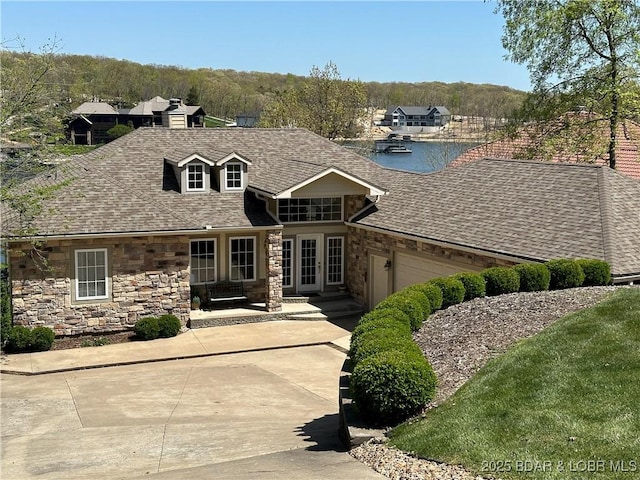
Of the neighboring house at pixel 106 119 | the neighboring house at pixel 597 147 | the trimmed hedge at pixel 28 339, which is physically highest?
the neighboring house at pixel 106 119

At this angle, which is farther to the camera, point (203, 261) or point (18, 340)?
point (203, 261)

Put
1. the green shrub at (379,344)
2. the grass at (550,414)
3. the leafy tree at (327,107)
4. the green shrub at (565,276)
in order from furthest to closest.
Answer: the leafy tree at (327,107)
the green shrub at (565,276)
the green shrub at (379,344)
the grass at (550,414)

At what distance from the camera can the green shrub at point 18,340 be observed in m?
20.1

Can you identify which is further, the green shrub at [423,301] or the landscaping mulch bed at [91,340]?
the landscaping mulch bed at [91,340]

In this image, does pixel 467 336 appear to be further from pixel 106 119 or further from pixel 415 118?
pixel 415 118

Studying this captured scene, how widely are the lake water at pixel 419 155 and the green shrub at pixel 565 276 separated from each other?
131 ft

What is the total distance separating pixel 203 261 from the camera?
952 inches

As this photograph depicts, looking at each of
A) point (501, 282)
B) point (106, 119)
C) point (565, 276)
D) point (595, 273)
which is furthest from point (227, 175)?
point (106, 119)

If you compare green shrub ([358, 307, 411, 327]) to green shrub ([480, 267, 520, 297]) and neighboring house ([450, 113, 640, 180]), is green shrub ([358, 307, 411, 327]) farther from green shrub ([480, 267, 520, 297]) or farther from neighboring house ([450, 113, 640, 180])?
neighboring house ([450, 113, 640, 180])

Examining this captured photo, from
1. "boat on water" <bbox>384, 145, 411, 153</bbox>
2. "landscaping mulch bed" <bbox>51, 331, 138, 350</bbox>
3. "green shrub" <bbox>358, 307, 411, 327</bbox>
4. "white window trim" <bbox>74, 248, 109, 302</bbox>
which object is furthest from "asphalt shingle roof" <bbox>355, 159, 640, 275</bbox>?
"boat on water" <bbox>384, 145, 411, 153</bbox>

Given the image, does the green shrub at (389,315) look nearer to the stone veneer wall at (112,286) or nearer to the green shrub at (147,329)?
the green shrub at (147,329)

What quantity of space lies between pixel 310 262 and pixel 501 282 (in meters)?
11.1

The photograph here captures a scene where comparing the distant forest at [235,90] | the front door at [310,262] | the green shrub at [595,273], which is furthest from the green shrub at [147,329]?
the distant forest at [235,90]

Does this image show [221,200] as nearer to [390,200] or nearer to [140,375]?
[390,200]
